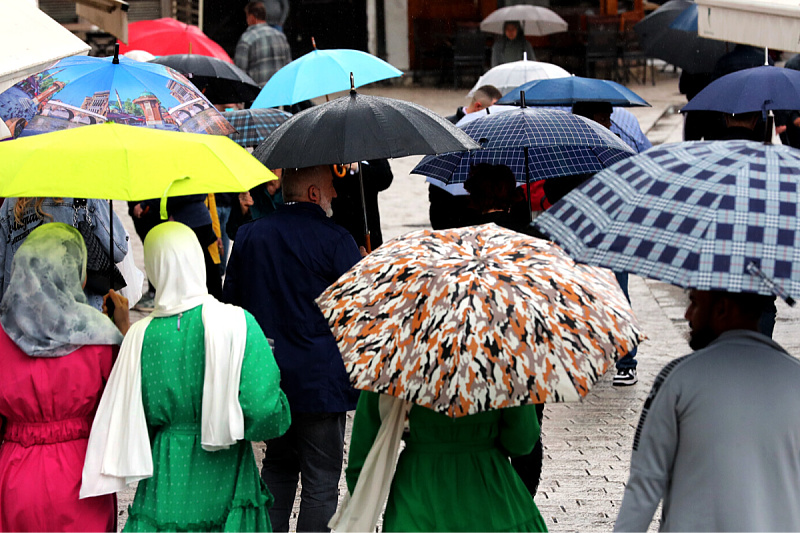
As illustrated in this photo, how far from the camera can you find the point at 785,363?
2643mm

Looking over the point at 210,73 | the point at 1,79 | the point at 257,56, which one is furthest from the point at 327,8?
the point at 1,79

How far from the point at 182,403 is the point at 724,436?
1692 millimetres

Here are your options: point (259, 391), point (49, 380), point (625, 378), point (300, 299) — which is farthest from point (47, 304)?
point (625, 378)

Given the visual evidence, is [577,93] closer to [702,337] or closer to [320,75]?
[320,75]

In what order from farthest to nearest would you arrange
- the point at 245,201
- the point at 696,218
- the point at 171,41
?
the point at 171,41
the point at 245,201
the point at 696,218

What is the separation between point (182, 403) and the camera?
133 inches

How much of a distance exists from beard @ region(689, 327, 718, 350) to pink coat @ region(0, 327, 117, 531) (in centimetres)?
188

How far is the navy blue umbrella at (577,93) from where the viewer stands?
6.77m

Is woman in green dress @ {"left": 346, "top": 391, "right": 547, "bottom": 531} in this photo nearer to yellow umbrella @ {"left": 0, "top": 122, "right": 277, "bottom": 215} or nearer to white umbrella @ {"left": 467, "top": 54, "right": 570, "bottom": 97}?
yellow umbrella @ {"left": 0, "top": 122, "right": 277, "bottom": 215}

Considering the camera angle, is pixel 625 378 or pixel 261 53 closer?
pixel 625 378

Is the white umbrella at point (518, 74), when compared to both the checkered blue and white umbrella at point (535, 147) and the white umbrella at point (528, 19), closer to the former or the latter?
the checkered blue and white umbrella at point (535, 147)

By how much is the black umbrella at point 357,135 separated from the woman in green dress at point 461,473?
136cm

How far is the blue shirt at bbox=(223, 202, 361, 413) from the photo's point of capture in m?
4.07

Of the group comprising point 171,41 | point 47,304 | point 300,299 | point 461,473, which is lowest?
point 461,473
